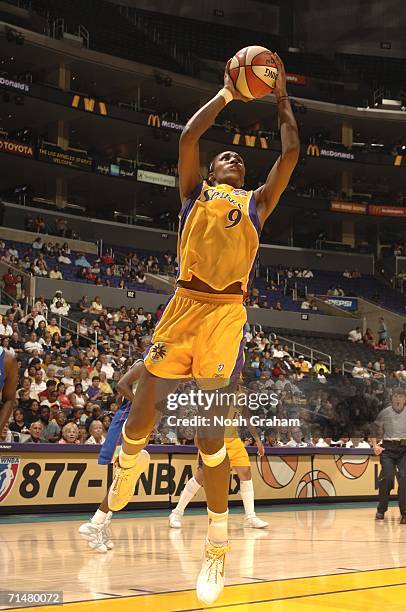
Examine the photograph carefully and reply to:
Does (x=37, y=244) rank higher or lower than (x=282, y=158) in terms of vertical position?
higher

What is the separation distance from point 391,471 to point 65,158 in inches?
1008

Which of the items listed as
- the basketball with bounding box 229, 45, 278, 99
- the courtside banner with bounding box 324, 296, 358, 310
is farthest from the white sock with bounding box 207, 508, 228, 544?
the courtside banner with bounding box 324, 296, 358, 310

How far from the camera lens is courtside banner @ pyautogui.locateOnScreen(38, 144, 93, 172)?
35188 mm

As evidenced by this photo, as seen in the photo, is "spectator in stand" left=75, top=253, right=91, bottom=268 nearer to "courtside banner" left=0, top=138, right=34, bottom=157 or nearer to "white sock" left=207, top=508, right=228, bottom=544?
"courtside banner" left=0, top=138, right=34, bottom=157

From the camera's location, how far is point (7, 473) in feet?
40.1

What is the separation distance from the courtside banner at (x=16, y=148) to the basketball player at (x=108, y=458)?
25531mm

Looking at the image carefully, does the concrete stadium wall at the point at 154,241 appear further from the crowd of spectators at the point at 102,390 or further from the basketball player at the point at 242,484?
the basketball player at the point at 242,484

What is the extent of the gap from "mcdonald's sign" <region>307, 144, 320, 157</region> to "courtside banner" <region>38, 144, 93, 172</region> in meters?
11.0

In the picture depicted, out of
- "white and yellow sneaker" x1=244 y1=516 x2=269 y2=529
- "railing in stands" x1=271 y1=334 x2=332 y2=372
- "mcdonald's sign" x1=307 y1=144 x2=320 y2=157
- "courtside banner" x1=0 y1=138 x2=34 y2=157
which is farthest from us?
"mcdonald's sign" x1=307 y1=144 x2=320 y2=157

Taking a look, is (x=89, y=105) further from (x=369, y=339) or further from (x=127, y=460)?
(x=127, y=460)

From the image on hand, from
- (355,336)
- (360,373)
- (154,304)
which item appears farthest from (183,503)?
(355,336)

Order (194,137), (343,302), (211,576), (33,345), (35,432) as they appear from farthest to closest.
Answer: (343,302)
(33,345)
(35,432)
(194,137)
(211,576)

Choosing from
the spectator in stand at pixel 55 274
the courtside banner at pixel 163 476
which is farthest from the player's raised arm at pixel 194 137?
the spectator in stand at pixel 55 274

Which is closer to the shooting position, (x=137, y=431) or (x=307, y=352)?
(x=137, y=431)
